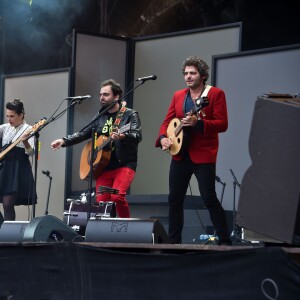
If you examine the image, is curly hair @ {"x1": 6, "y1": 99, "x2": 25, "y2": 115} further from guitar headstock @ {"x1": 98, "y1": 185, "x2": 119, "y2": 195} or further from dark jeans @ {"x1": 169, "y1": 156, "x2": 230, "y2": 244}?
dark jeans @ {"x1": 169, "y1": 156, "x2": 230, "y2": 244}

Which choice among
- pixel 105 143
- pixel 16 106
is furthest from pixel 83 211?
pixel 16 106

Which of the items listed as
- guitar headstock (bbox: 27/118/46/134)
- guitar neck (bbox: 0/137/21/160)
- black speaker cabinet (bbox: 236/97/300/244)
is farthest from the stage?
guitar neck (bbox: 0/137/21/160)

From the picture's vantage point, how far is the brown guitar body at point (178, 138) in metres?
6.91

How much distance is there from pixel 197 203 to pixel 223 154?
84cm

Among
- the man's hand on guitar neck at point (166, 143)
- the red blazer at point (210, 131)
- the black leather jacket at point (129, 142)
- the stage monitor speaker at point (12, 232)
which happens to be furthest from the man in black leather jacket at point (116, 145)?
the stage monitor speaker at point (12, 232)

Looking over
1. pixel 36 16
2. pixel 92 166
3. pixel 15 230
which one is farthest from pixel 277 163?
pixel 36 16

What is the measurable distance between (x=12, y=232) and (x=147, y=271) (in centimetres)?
204

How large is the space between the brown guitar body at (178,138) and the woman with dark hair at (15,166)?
280 centimetres

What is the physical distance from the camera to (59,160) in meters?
11.3

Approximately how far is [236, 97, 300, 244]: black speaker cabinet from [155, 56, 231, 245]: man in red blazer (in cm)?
253

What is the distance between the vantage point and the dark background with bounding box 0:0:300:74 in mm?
10922

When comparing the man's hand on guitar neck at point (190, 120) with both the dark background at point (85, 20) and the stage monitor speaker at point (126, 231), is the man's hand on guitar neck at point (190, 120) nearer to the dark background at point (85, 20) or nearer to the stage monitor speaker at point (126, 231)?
the stage monitor speaker at point (126, 231)

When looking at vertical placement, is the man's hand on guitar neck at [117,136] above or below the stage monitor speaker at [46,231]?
above

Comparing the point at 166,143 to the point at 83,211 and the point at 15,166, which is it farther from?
the point at 15,166
